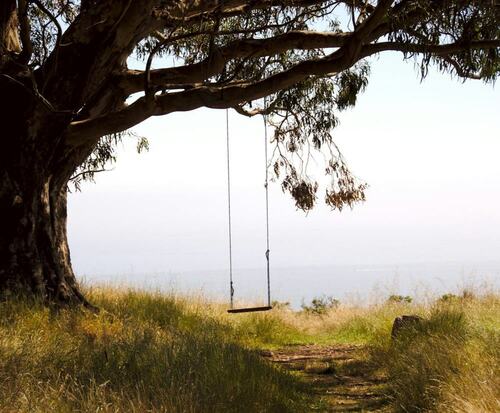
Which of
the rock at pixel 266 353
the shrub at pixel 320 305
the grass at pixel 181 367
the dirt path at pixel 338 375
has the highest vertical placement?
the grass at pixel 181 367

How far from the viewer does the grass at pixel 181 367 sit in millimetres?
4262

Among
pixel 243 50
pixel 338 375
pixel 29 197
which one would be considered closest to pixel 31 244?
pixel 29 197

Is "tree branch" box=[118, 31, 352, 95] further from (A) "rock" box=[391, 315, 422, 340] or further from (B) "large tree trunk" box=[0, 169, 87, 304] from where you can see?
(A) "rock" box=[391, 315, 422, 340]

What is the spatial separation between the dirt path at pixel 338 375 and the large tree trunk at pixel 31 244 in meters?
2.77

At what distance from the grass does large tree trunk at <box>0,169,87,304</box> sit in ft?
1.66

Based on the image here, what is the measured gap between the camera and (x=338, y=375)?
770 cm

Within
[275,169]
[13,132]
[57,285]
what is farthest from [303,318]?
[13,132]

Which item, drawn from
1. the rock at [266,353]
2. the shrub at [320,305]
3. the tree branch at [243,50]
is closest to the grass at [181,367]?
the rock at [266,353]

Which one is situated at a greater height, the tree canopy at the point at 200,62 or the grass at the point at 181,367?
the tree canopy at the point at 200,62

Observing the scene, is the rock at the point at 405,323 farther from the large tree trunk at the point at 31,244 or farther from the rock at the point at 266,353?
the large tree trunk at the point at 31,244

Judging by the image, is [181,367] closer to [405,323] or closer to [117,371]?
[117,371]

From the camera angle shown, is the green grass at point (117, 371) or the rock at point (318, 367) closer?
the green grass at point (117, 371)

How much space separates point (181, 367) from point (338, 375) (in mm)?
3007

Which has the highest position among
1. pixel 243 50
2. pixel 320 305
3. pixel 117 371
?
pixel 243 50
